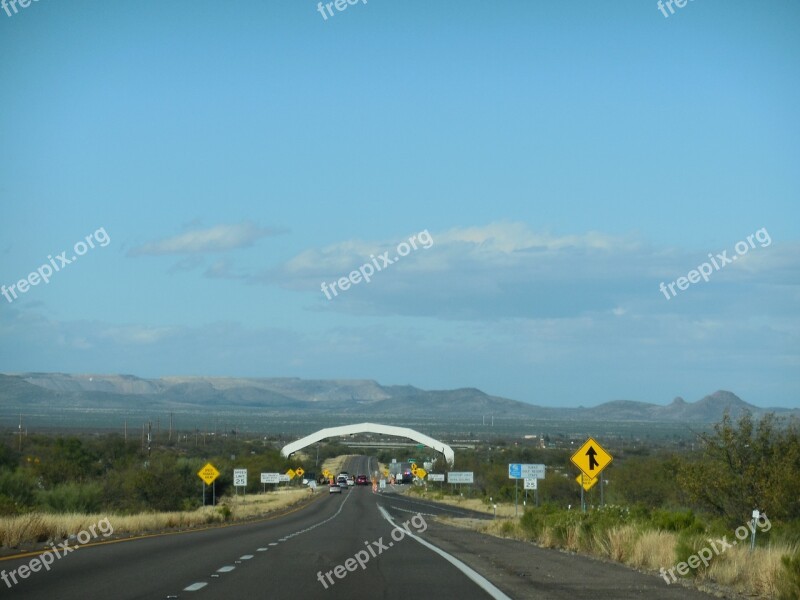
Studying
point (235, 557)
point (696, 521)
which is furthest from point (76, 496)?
point (696, 521)

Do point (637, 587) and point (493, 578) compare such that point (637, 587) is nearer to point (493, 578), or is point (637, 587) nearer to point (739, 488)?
point (493, 578)

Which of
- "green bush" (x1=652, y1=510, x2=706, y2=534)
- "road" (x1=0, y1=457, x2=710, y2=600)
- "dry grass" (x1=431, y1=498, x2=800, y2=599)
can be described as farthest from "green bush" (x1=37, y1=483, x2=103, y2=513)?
"green bush" (x1=652, y1=510, x2=706, y2=534)

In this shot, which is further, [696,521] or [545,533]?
[545,533]

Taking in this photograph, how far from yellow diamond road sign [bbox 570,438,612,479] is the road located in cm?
405

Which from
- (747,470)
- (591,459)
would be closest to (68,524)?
(591,459)

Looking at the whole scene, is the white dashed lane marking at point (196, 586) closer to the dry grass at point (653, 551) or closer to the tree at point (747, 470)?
the dry grass at point (653, 551)

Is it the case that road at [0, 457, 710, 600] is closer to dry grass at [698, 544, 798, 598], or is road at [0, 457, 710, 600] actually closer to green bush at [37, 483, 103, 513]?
dry grass at [698, 544, 798, 598]

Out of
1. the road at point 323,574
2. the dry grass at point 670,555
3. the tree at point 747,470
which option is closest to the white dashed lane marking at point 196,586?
the road at point 323,574

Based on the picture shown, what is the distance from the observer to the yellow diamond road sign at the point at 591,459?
94.6 feet

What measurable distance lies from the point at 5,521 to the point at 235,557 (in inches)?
261

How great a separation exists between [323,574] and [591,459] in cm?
1348

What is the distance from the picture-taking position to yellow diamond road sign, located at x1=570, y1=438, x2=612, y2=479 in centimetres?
2883

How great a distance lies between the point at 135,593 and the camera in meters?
13.7

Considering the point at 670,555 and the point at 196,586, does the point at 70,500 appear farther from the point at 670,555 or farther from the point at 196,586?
the point at 196,586
